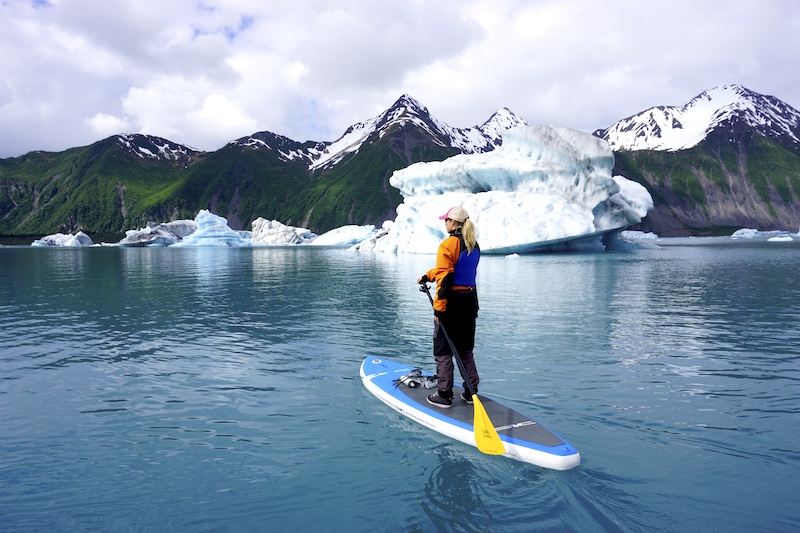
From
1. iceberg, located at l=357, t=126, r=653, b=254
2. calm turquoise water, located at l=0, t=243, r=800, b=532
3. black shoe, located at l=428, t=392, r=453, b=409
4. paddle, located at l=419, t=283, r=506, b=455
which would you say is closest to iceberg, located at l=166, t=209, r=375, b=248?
iceberg, located at l=357, t=126, r=653, b=254

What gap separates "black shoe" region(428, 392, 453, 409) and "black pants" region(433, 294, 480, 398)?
0.07 meters

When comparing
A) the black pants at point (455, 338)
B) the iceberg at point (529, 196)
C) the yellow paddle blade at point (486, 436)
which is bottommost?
the yellow paddle blade at point (486, 436)

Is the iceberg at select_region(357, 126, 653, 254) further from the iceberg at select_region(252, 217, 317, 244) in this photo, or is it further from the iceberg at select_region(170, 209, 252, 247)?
the iceberg at select_region(252, 217, 317, 244)

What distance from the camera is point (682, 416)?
324 inches

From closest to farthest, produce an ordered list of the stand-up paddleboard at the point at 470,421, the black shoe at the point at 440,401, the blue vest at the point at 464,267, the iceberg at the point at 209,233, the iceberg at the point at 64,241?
1. the stand-up paddleboard at the point at 470,421
2. the blue vest at the point at 464,267
3. the black shoe at the point at 440,401
4. the iceberg at the point at 209,233
5. the iceberg at the point at 64,241

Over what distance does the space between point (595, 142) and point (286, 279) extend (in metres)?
45.9

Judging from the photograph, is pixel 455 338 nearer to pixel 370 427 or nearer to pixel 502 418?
pixel 502 418

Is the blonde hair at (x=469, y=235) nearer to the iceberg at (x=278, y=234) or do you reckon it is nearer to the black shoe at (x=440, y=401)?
the black shoe at (x=440, y=401)

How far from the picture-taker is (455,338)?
7836 millimetres

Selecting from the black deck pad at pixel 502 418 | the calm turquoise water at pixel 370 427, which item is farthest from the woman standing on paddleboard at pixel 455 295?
the calm turquoise water at pixel 370 427

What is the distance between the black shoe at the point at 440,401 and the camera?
8109mm

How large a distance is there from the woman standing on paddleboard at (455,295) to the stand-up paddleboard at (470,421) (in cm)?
36

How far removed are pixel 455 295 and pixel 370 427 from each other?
2750 millimetres

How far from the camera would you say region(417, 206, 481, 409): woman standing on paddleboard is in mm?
7383
